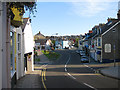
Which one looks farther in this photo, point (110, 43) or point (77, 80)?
point (110, 43)

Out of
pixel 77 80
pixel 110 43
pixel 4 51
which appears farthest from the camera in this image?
pixel 110 43

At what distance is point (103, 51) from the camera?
147 feet

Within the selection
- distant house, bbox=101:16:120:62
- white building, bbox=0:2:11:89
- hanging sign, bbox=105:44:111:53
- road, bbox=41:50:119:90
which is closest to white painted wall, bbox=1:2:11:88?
white building, bbox=0:2:11:89

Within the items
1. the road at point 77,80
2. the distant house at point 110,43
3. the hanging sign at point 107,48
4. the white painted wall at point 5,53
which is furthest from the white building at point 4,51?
the hanging sign at point 107,48

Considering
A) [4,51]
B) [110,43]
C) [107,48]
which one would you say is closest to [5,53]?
[4,51]

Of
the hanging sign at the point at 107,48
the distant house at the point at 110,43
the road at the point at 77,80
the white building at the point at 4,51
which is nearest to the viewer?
the white building at the point at 4,51

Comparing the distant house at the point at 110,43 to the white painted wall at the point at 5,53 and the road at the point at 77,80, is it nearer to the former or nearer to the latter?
the road at the point at 77,80

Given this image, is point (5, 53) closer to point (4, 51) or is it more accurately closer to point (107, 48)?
point (4, 51)

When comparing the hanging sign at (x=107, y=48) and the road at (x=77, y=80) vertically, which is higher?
the hanging sign at (x=107, y=48)

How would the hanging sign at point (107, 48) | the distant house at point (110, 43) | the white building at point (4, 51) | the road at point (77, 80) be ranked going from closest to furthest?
the white building at point (4, 51) < the road at point (77, 80) < the distant house at point (110, 43) < the hanging sign at point (107, 48)

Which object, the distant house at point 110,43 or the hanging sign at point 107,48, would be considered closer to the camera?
the distant house at point 110,43

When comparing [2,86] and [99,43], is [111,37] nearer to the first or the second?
[99,43]

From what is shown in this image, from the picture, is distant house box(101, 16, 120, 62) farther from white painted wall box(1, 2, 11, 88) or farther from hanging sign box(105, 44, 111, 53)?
white painted wall box(1, 2, 11, 88)

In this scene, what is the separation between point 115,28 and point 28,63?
22291 mm
